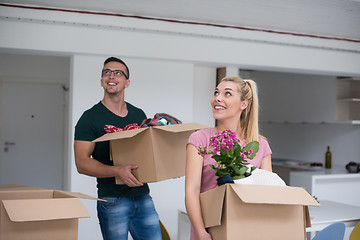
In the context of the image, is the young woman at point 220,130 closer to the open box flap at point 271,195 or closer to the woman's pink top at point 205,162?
the woman's pink top at point 205,162

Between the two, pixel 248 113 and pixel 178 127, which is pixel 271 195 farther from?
pixel 178 127

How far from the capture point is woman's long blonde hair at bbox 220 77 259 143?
1.96 metres

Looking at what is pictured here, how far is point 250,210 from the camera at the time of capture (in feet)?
5.27

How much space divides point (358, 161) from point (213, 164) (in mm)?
4814

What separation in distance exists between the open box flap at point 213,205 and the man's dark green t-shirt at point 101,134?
728 millimetres

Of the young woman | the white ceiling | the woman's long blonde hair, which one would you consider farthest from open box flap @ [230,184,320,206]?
the white ceiling

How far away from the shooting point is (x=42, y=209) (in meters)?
1.55

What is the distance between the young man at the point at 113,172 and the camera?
229cm

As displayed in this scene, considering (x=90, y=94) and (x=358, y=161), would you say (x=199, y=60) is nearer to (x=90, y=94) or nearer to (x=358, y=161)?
(x=90, y=94)

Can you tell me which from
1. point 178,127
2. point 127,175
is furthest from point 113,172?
point 178,127

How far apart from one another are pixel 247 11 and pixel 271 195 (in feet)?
8.74

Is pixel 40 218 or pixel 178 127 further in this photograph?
pixel 178 127

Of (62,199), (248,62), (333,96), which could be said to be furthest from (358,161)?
(62,199)

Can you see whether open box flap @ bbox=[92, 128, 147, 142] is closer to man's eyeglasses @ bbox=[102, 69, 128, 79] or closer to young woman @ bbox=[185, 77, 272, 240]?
young woman @ bbox=[185, 77, 272, 240]
